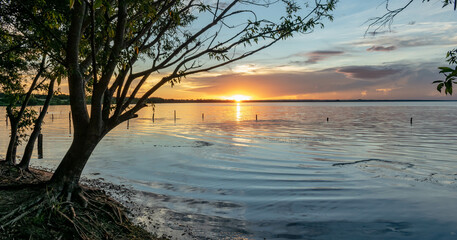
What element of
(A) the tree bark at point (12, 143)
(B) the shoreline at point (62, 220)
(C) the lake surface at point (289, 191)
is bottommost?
(C) the lake surface at point (289, 191)

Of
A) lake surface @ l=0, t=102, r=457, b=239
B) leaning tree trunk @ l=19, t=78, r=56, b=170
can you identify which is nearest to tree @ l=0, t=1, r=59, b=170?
leaning tree trunk @ l=19, t=78, r=56, b=170

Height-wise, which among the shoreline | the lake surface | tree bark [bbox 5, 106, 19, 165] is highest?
tree bark [bbox 5, 106, 19, 165]

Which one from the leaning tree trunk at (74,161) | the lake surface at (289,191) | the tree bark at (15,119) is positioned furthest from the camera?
the tree bark at (15,119)

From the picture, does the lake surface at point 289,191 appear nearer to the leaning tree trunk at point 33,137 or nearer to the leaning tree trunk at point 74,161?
the leaning tree trunk at point 74,161

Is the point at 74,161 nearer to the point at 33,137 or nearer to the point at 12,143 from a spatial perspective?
the point at 33,137

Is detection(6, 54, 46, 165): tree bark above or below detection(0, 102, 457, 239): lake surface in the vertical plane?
above

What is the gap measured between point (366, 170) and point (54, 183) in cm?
1791

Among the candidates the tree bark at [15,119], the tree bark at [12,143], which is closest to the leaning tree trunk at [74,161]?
the tree bark at [15,119]

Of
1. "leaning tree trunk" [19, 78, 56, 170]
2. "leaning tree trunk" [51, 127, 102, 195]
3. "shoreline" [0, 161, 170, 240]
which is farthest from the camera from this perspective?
"leaning tree trunk" [19, 78, 56, 170]

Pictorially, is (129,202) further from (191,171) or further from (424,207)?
(424,207)

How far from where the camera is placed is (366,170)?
19.8 meters

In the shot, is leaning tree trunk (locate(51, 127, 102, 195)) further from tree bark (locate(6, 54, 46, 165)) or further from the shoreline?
tree bark (locate(6, 54, 46, 165))

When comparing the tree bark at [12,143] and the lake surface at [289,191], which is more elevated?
the tree bark at [12,143]

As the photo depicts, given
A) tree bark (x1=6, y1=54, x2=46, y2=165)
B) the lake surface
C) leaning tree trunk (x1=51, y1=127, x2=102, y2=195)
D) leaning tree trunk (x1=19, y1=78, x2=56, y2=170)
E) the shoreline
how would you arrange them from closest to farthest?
the shoreline < leaning tree trunk (x1=51, y1=127, x2=102, y2=195) < the lake surface < leaning tree trunk (x1=19, y1=78, x2=56, y2=170) < tree bark (x1=6, y1=54, x2=46, y2=165)
